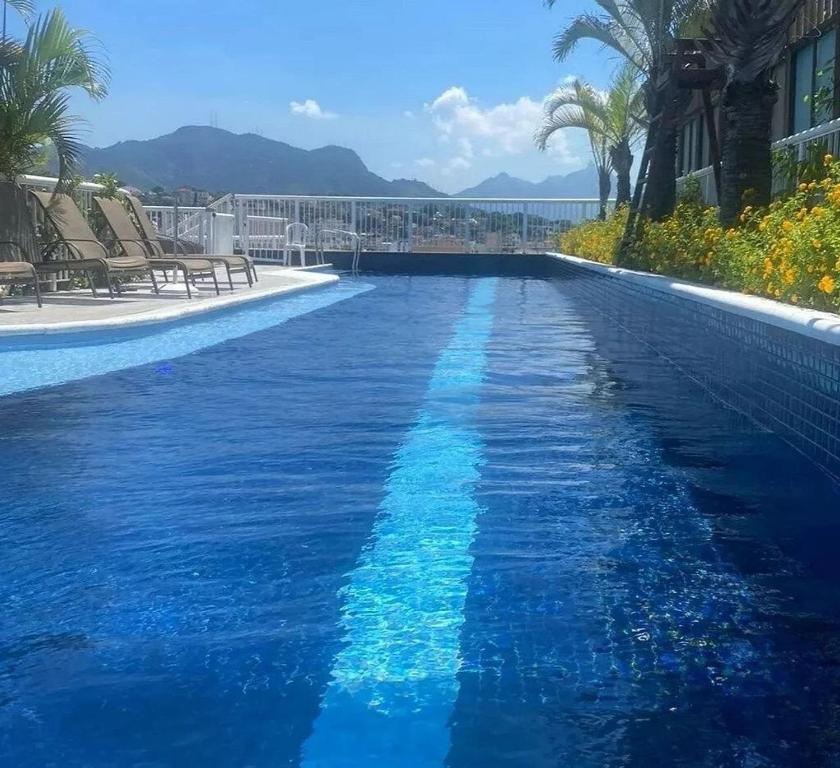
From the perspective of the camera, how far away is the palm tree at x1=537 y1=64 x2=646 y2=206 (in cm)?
2186

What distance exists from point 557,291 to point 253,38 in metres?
11.6

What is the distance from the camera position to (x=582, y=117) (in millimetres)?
23750

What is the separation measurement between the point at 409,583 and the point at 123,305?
731 cm

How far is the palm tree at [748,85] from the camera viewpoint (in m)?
8.38

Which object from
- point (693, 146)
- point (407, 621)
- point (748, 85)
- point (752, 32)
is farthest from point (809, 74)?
point (407, 621)

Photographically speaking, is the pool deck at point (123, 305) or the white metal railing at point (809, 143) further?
the white metal railing at point (809, 143)

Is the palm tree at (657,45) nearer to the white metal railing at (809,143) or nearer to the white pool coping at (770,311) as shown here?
the white metal railing at (809,143)

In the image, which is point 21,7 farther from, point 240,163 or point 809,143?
point 240,163

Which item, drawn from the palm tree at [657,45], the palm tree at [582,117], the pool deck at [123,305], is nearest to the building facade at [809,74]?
the palm tree at [657,45]

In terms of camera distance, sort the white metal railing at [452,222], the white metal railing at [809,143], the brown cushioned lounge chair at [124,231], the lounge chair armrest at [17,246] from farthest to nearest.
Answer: the white metal railing at [452,222] → the brown cushioned lounge chair at [124,231] → the lounge chair armrest at [17,246] → the white metal railing at [809,143]

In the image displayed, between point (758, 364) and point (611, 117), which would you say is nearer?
point (758, 364)

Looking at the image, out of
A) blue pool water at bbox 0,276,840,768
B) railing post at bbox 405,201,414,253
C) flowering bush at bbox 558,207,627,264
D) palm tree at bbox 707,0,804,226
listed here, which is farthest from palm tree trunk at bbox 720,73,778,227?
railing post at bbox 405,201,414,253

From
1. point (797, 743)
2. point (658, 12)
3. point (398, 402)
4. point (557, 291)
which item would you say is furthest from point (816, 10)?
point (797, 743)

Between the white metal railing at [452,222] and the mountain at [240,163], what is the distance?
7076 centimetres
